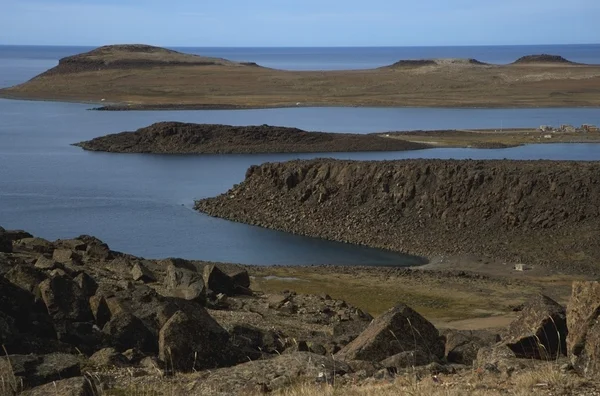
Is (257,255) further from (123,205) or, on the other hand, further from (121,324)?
(121,324)

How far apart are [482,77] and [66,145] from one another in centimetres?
10112

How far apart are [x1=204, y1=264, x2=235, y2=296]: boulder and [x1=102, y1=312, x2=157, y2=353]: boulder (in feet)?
35.0

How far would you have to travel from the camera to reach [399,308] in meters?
15.2

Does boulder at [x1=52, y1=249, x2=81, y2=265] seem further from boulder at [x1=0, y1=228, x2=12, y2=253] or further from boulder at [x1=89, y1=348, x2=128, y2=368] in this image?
boulder at [x1=89, y1=348, x2=128, y2=368]

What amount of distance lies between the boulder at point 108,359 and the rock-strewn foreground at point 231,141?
71.7 meters

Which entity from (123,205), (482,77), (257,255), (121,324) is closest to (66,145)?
(123,205)

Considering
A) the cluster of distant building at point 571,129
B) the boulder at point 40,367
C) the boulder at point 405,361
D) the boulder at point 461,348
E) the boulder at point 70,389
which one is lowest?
the cluster of distant building at point 571,129

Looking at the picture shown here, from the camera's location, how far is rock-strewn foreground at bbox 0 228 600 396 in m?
10.5

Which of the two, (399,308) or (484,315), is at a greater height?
(399,308)

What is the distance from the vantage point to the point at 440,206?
49.8 metres

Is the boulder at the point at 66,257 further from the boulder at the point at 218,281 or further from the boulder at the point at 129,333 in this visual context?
the boulder at the point at 129,333

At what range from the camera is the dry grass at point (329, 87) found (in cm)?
14125

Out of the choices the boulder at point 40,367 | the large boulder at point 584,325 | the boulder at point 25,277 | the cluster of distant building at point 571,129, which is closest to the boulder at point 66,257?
the boulder at point 25,277

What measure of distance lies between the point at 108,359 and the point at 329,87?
14905 centimetres
